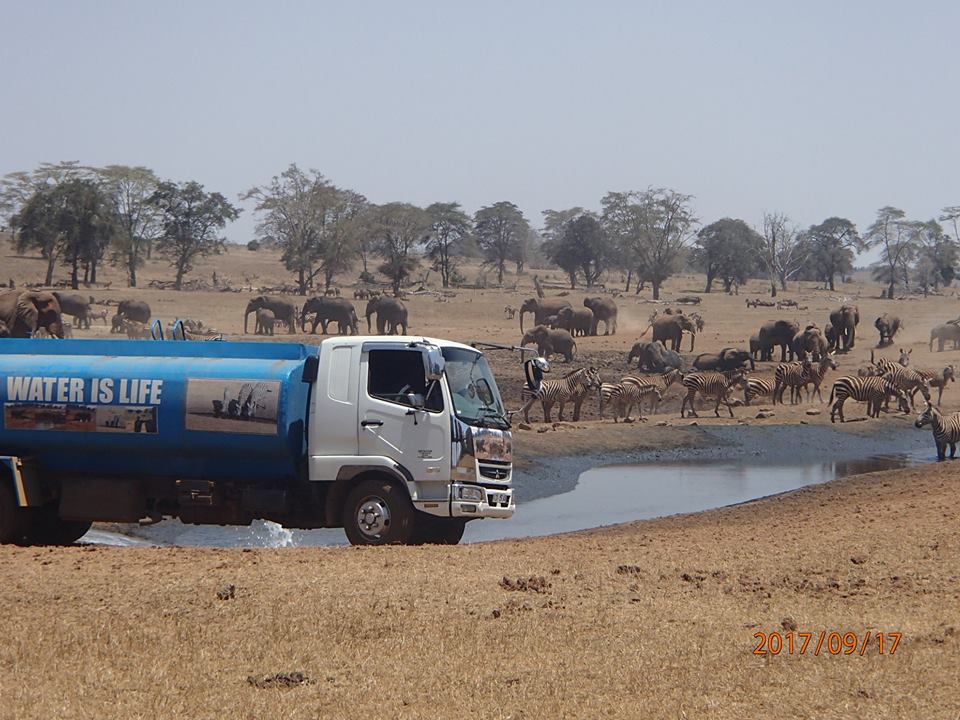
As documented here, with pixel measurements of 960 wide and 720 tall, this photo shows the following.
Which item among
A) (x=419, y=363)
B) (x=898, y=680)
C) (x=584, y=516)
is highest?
(x=419, y=363)

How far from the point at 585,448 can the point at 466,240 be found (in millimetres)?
67209

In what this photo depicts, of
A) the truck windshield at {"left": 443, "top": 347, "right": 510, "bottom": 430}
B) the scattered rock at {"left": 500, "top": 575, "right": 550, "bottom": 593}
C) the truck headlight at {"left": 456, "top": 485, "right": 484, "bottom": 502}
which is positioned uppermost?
the truck windshield at {"left": 443, "top": 347, "right": 510, "bottom": 430}

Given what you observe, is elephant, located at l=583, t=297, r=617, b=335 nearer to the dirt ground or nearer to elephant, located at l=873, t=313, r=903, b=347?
elephant, located at l=873, t=313, r=903, b=347

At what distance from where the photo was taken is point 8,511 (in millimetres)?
13711

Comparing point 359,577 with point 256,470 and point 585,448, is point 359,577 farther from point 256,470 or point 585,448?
point 585,448

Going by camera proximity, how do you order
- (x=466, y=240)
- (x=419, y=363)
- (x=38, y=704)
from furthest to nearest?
(x=466, y=240)
(x=419, y=363)
(x=38, y=704)

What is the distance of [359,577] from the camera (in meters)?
10.8

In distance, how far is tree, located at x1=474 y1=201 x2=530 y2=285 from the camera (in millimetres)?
105250

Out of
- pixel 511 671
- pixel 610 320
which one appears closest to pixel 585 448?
pixel 511 671

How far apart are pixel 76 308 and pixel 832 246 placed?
74.5 m

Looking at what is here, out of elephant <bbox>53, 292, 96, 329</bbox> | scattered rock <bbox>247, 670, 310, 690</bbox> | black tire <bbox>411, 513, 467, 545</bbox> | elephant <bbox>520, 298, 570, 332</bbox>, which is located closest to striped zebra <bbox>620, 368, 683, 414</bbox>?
elephant <bbox>520, 298, 570, 332</bbox>

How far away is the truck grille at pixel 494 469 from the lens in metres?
13.4

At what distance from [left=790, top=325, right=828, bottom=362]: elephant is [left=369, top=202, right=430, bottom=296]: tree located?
121ft
